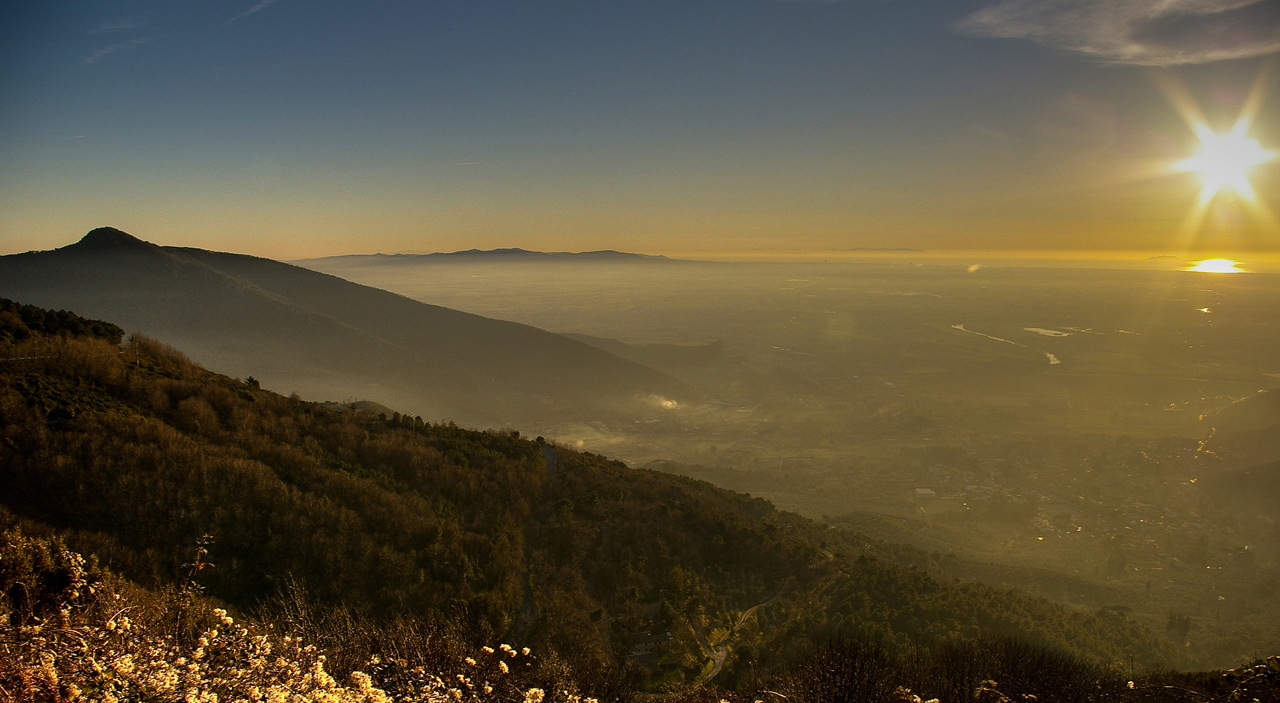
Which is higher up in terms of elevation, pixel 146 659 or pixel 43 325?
pixel 43 325

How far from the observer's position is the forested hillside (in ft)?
38.9

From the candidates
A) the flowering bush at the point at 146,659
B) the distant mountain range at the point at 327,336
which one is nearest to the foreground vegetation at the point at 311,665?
the flowering bush at the point at 146,659

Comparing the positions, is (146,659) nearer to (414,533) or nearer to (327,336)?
(414,533)

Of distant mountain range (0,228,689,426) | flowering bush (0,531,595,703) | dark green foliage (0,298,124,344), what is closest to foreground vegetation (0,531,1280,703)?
flowering bush (0,531,595,703)

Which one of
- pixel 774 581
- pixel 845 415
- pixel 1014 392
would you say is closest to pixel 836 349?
pixel 1014 392

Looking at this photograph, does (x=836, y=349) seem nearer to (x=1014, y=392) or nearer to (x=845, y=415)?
(x=1014, y=392)

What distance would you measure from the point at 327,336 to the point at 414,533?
75.1 meters

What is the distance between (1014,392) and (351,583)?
377ft

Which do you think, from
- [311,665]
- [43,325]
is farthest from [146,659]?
[43,325]

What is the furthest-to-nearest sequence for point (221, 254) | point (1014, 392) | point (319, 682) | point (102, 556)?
point (1014, 392), point (221, 254), point (102, 556), point (319, 682)

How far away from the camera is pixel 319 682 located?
6.27m

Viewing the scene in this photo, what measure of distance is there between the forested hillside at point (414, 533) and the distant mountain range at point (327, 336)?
53.0 m

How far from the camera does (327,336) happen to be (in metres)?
78.9

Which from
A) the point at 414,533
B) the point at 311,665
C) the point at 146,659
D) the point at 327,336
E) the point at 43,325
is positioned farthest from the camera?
the point at 327,336
